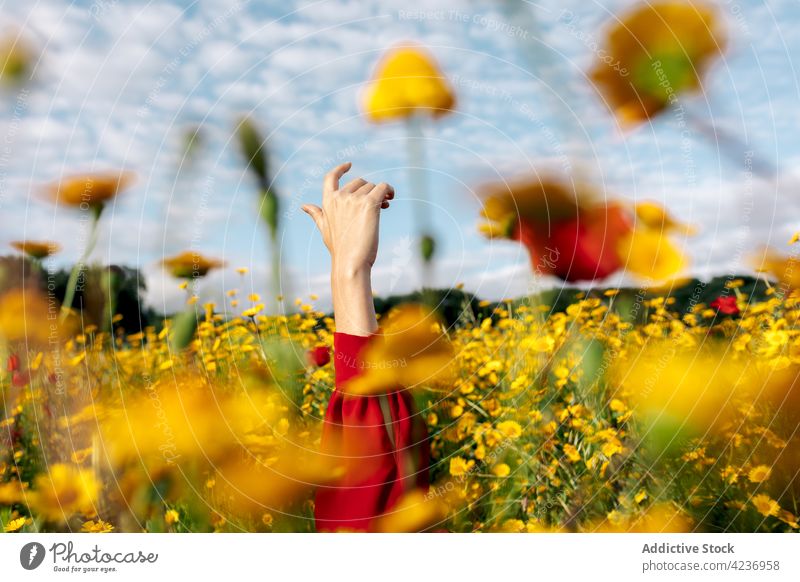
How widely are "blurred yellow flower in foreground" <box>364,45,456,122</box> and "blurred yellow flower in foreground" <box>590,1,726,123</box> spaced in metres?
0.41

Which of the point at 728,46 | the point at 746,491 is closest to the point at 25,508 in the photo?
the point at 746,491

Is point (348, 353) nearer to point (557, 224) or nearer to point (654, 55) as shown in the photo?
point (557, 224)

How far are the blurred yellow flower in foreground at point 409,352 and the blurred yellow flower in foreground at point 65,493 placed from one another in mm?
804

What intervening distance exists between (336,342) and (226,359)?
59 cm

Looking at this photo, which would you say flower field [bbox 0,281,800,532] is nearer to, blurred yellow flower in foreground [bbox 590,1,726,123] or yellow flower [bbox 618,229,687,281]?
yellow flower [bbox 618,229,687,281]

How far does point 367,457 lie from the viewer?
5.53 ft

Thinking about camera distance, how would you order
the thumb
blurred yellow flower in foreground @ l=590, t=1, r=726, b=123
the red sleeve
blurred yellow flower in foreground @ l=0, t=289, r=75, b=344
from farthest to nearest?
blurred yellow flower in foreground @ l=0, t=289, r=75, b=344 → blurred yellow flower in foreground @ l=590, t=1, r=726, b=123 → the thumb → the red sleeve

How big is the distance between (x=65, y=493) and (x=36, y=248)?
26.2 inches

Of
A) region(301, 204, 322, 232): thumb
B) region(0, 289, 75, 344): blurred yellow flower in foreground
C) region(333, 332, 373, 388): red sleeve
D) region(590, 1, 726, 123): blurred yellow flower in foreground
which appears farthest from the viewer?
region(0, 289, 75, 344): blurred yellow flower in foreground

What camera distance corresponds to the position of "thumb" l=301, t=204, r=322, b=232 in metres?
1.68

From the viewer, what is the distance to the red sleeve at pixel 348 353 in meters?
1.58

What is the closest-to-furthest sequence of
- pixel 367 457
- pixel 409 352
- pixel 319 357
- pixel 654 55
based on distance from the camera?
1. pixel 367 457
2. pixel 654 55
3. pixel 409 352
4. pixel 319 357

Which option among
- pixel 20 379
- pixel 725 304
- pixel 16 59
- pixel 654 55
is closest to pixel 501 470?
pixel 725 304
